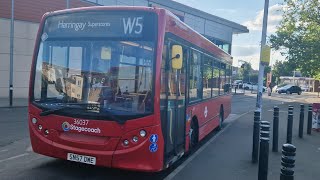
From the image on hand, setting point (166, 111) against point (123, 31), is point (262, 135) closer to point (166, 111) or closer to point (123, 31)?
point (166, 111)

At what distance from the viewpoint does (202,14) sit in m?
44.8

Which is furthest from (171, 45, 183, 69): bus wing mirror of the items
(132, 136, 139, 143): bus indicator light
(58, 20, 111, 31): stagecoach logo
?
(132, 136, 139, 143): bus indicator light

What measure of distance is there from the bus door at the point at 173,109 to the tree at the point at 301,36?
22.3 m

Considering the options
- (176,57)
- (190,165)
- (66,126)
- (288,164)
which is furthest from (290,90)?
(288,164)

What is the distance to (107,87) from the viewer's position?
21.2 feet

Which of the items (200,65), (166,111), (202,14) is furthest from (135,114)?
(202,14)

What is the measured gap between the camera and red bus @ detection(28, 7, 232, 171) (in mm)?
6305

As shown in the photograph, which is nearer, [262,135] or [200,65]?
[262,135]

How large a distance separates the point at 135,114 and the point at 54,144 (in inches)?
61.3

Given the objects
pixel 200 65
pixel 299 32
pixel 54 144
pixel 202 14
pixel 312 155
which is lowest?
pixel 312 155

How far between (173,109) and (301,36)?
84.2 feet

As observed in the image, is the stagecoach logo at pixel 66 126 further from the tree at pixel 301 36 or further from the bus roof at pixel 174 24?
the tree at pixel 301 36

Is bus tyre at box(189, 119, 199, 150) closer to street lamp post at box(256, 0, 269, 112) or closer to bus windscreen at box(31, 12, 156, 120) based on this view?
bus windscreen at box(31, 12, 156, 120)

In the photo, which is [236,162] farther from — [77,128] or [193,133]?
[77,128]
